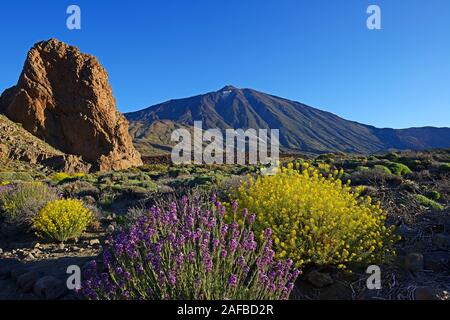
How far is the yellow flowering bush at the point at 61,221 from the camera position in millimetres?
7152

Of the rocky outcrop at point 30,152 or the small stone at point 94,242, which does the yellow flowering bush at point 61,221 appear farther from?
the rocky outcrop at point 30,152

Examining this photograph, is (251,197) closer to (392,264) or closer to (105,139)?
(392,264)

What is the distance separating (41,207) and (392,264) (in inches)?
263

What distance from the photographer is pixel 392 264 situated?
4750 mm

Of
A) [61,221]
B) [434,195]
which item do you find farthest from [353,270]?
[61,221]

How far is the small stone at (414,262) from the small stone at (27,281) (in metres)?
4.54

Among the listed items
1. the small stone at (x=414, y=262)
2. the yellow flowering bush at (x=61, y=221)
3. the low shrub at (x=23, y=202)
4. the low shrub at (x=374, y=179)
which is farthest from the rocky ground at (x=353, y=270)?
the low shrub at (x=374, y=179)

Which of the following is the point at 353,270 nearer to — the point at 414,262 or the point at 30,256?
the point at 414,262

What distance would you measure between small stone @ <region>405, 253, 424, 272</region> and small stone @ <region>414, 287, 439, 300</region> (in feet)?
2.15

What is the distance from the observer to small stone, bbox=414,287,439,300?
3.83m

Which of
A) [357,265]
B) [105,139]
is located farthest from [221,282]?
[105,139]

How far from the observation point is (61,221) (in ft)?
23.6

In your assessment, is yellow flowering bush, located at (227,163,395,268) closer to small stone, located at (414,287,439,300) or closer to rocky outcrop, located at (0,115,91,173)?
small stone, located at (414,287,439,300)

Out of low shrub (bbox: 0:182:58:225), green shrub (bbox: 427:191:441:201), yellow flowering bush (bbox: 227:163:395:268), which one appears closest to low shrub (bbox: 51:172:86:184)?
low shrub (bbox: 0:182:58:225)
